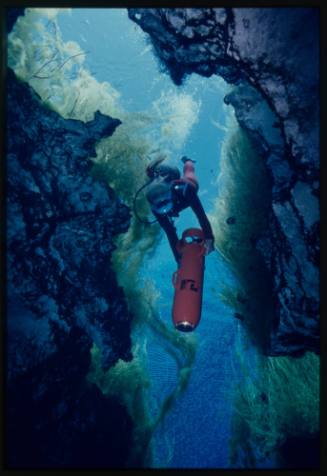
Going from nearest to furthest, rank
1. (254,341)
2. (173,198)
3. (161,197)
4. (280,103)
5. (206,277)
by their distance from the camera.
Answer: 1. (280,103)
2. (161,197)
3. (173,198)
4. (254,341)
5. (206,277)

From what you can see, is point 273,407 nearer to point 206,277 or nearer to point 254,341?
point 254,341

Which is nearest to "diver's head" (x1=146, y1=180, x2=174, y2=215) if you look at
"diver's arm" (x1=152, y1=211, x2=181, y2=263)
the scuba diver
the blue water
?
the scuba diver

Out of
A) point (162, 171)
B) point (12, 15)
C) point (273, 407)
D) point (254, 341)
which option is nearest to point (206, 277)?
point (254, 341)

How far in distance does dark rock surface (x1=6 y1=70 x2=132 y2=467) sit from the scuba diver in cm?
80

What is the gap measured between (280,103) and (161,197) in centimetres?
190

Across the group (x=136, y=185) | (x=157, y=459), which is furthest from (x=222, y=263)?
(x=157, y=459)

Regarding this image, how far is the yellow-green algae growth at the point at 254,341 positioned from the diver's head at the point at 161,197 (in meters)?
1.80

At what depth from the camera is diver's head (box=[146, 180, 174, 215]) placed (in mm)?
4098

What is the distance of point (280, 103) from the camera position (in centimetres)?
363

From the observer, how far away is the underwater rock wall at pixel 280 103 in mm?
3453

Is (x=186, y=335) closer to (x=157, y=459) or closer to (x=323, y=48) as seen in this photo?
(x=157, y=459)

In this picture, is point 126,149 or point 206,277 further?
point 206,277

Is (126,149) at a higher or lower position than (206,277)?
higher

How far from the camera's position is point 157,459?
17.0 ft
